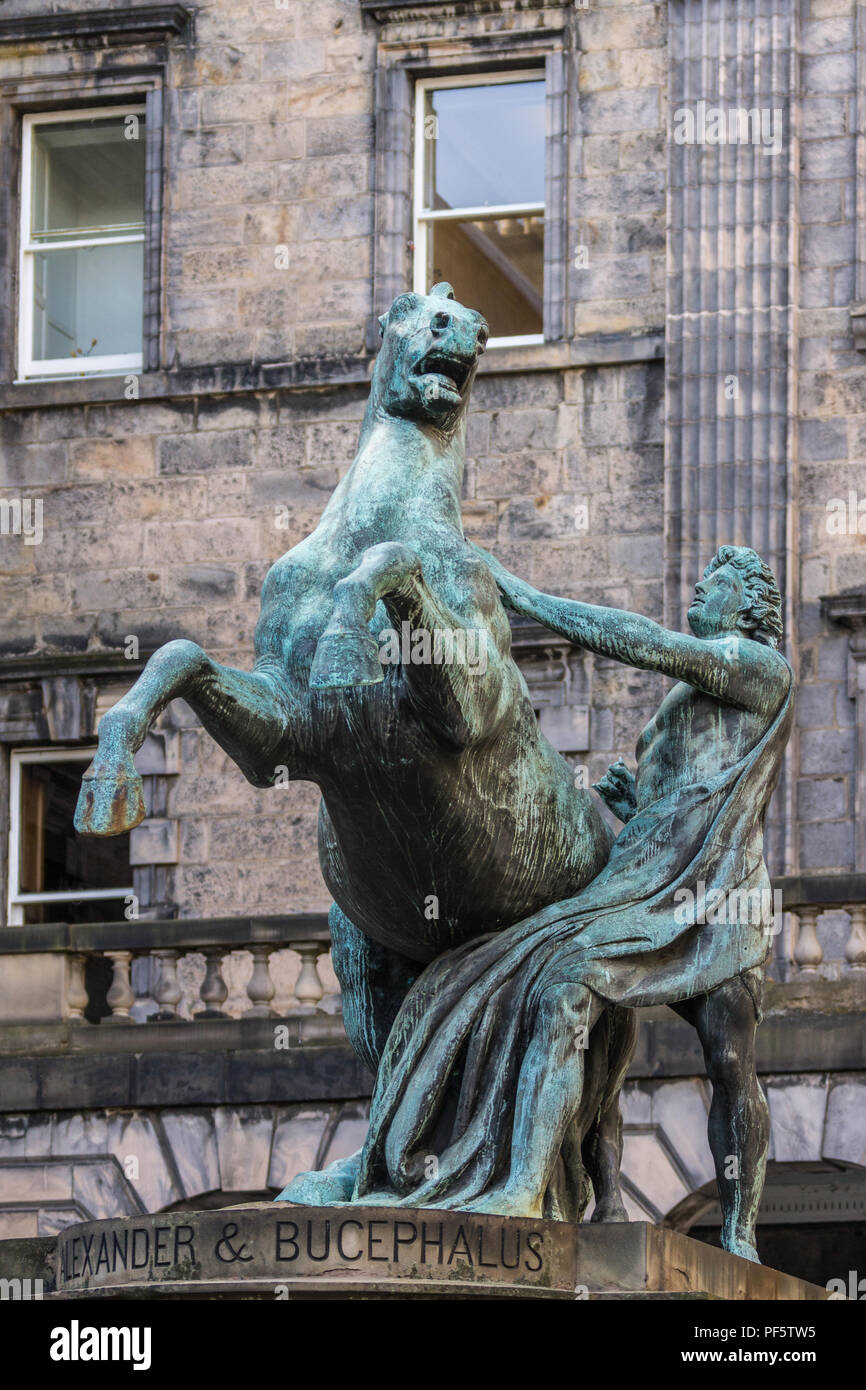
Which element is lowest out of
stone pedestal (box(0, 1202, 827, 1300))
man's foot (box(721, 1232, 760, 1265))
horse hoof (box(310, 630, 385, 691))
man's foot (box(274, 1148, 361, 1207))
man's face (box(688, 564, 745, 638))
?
man's foot (box(721, 1232, 760, 1265))

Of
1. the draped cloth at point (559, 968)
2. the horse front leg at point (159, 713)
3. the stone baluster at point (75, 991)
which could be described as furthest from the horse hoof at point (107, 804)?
the stone baluster at point (75, 991)

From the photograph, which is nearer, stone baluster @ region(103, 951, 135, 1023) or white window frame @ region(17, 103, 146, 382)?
stone baluster @ region(103, 951, 135, 1023)

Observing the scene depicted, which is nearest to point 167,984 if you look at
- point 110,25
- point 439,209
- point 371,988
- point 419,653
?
point 439,209

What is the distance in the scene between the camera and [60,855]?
2338 centimetres

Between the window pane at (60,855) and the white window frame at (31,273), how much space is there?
289 centimetres

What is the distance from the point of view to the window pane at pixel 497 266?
2323cm

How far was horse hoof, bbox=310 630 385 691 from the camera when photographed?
816 cm

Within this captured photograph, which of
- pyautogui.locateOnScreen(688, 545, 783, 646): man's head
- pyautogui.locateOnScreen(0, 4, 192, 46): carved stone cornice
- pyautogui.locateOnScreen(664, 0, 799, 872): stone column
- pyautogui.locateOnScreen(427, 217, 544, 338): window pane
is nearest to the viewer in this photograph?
pyautogui.locateOnScreen(688, 545, 783, 646): man's head

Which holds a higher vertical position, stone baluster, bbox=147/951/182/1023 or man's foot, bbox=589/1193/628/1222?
stone baluster, bbox=147/951/182/1023

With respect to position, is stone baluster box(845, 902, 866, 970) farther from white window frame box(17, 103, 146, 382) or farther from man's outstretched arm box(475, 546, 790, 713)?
man's outstretched arm box(475, 546, 790, 713)

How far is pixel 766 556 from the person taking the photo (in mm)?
21969

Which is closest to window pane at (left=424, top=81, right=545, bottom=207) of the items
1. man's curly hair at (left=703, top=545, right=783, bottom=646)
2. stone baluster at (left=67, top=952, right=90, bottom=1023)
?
stone baluster at (left=67, top=952, right=90, bottom=1023)

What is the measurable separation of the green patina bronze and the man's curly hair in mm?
10
